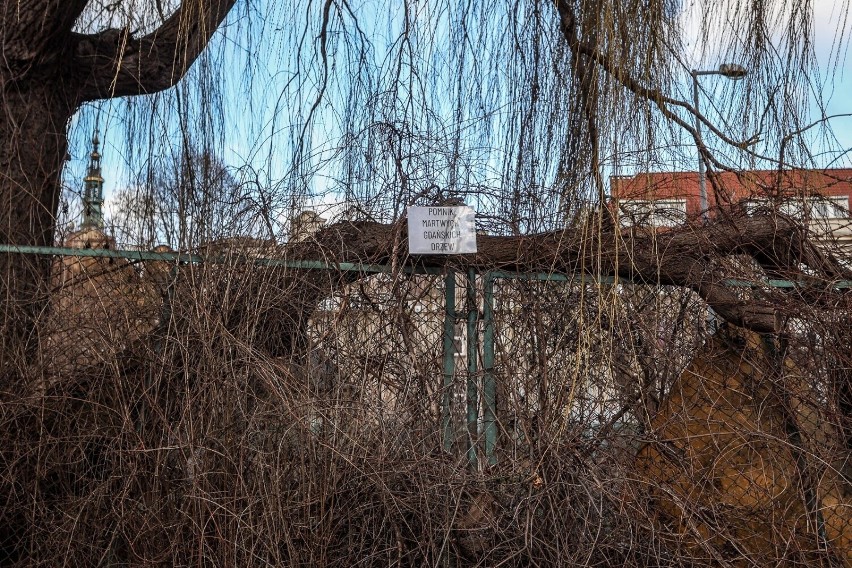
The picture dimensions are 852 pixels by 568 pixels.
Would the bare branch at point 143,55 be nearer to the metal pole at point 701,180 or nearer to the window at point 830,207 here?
the metal pole at point 701,180

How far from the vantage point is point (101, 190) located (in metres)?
3.64

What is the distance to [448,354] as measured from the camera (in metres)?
3.32

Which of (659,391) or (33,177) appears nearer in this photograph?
(659,391)

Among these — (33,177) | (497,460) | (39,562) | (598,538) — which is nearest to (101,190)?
(33,177)

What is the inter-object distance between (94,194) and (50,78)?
0.66 metres

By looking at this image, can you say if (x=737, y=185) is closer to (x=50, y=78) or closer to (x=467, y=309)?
(x=467, y=309)

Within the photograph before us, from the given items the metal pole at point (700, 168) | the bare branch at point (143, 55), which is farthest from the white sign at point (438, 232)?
the bare branch at point (143, 55)

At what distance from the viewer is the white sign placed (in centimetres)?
331

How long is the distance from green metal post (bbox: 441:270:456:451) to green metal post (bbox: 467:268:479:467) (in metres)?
0.07

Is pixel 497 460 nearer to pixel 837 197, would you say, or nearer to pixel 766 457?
pixel 766 457

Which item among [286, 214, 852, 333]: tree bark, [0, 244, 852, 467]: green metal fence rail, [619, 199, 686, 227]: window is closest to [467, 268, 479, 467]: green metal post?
[0, 244, 852, 467]: green metal fence rail

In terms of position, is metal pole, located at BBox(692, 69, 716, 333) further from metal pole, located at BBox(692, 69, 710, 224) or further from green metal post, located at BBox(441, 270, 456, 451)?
green metal post, located at BBox(441, 270, 456, 451)

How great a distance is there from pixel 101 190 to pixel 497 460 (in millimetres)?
2099

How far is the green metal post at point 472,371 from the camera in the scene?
3.17 metres
